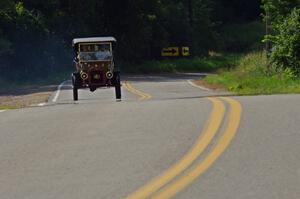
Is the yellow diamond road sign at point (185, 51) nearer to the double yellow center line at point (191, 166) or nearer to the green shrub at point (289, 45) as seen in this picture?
the green shrub at point (289, 45)

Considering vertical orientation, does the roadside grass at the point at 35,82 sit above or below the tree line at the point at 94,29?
below

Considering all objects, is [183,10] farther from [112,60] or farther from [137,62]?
[112,60]

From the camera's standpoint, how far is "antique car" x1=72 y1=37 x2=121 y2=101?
2733cm

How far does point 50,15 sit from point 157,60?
517 inches

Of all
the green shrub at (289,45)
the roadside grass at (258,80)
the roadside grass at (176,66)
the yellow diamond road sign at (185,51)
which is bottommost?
the roadside grass at (176,66)

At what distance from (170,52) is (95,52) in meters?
45.9

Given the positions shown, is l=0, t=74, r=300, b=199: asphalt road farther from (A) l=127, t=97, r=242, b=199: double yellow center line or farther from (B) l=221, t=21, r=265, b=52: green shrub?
(B) l=221, t=21, r=265, b=52: green shrub

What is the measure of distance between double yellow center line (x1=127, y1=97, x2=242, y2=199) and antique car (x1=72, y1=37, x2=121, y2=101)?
14.5 meters

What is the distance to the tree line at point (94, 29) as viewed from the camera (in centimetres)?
5369

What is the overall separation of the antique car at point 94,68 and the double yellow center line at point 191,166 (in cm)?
1448

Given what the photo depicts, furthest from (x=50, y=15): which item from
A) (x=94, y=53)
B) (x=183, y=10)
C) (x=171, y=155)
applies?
(x=171, y=155)

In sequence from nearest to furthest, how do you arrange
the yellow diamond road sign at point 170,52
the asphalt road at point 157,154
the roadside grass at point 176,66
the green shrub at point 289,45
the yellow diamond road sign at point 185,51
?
1. the asphalt road at point 157,154
2. the green shrub at point 289,45
3. the roadside grass at point 176,66
4. the yellow diamond road sign at point 170,52
5. the yellow diamond road sign at point 185,51

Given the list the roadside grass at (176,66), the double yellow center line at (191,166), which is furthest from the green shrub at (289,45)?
the roadside grass at (176,66)

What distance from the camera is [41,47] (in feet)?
185
